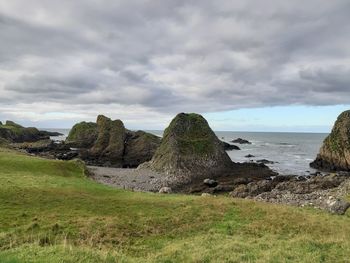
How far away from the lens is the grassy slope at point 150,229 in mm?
19297

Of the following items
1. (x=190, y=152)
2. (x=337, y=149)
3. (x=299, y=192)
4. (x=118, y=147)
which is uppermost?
(x=337, y=149)

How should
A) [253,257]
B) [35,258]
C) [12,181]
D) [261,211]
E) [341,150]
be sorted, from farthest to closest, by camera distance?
[341,150]
[12,181]
[261,211]
[253,257]
[35,258]

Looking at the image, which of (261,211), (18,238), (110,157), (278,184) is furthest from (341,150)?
(18,238)

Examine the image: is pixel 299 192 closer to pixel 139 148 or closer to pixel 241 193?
pixel 241 193

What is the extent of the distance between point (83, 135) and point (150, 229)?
132 meters

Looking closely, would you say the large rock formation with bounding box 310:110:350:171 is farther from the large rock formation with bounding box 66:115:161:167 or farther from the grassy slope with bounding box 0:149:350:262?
the grassy slope with bounding box 0:149:350:262

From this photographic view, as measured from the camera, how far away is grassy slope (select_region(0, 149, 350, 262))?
19.3 metres

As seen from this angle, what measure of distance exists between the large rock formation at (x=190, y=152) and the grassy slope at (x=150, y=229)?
40969mm

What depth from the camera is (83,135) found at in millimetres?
154125

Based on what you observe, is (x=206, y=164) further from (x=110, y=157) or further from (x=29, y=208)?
(x=29, y=208)

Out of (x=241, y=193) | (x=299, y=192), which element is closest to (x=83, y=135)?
(x=241, y=193)

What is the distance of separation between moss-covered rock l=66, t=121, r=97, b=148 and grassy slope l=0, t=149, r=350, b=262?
357ft

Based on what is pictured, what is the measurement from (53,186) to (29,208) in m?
8.99

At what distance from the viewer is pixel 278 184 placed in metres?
61.6
